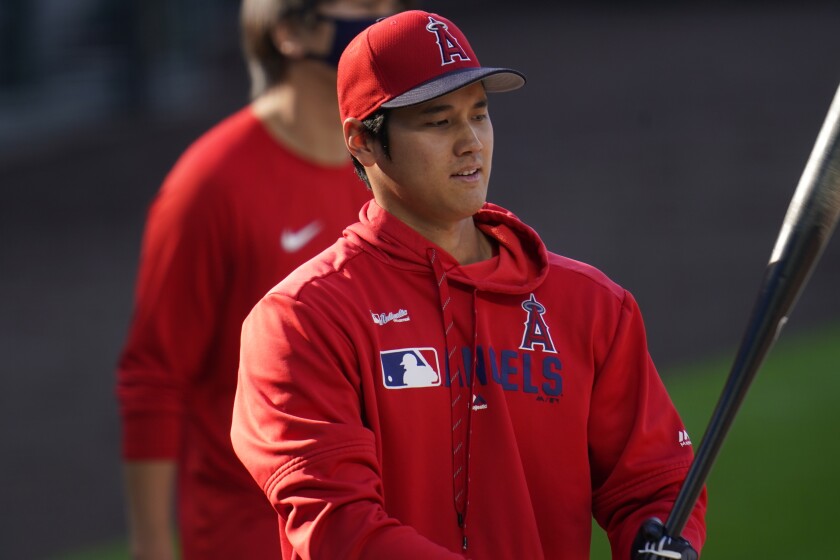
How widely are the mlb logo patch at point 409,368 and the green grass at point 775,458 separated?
141 inches

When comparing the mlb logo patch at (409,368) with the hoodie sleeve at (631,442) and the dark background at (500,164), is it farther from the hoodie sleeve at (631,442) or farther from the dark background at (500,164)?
the dark background at (500,164)

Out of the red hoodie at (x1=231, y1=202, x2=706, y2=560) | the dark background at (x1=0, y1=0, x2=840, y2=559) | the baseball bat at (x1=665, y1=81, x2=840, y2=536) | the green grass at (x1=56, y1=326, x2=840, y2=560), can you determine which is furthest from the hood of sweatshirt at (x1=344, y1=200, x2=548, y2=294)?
→ the dark background at (x1=0, y1=0, x2=840, y2=559)

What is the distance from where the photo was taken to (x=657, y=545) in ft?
8.12

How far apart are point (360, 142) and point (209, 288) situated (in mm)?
→ 1349

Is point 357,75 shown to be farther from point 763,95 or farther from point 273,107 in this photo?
point 763,95

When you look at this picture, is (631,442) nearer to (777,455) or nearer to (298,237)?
(298,237)

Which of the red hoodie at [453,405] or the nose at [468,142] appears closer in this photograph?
the red hoodie at [453,405]

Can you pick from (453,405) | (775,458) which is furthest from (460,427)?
(775,458)

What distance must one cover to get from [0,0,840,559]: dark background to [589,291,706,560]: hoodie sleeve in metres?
5.19

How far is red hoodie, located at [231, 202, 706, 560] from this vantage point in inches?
97.7

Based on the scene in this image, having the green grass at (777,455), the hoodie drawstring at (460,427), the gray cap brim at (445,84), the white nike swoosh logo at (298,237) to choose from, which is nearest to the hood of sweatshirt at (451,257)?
the hoodie drawstring at (460,427)

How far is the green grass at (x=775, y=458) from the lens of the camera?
6.95m

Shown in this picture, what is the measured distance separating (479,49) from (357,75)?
1682cm

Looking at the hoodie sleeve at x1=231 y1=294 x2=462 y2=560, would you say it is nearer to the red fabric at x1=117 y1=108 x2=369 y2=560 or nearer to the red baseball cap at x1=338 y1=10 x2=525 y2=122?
the red baseball cap at x1=338 y1=10 x2=525 y2=122
